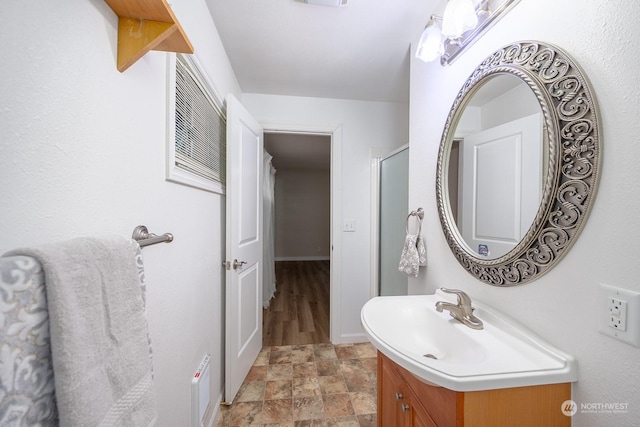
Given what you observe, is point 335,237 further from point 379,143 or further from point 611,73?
point 611,73

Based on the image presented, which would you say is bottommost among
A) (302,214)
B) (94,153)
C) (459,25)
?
(302,214)

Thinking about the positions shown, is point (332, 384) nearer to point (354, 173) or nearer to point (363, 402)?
point (363, 402)

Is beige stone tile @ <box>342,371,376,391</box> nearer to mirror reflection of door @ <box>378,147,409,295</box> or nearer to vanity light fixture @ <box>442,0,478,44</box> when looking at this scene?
mirror reflection of door @ <box>378,147,409,295</box>

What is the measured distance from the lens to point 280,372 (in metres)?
1.72

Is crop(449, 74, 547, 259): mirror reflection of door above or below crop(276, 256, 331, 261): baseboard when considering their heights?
above

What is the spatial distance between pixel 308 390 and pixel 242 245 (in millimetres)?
1096

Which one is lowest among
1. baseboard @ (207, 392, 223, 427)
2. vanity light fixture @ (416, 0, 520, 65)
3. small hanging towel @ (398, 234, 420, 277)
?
baseboard @ (207, 392, 223, 427)

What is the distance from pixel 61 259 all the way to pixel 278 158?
14.3 ft

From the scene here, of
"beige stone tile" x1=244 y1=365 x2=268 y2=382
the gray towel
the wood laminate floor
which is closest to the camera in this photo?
the gray towel

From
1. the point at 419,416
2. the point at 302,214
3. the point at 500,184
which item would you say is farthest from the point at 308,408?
the point at 302,214

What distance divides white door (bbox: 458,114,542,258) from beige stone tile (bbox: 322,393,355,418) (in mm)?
1262

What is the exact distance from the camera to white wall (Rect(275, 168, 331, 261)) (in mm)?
5652

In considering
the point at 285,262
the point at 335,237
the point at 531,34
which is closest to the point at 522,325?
the point at 531,34

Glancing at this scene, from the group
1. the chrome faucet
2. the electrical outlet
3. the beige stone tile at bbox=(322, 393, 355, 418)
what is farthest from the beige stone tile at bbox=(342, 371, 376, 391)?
the electrical outlet
